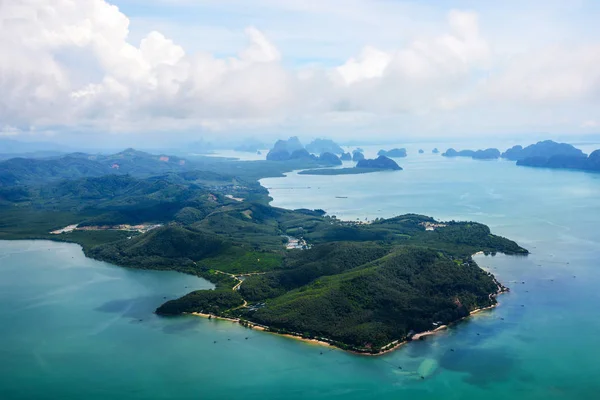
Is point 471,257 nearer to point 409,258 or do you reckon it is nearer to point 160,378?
point 409,258

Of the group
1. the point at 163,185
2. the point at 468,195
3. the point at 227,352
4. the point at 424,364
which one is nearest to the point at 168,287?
the point at 227,352

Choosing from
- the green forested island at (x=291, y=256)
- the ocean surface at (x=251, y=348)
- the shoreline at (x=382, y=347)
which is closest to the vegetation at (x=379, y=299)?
the green forested island at (x=291, y=256)

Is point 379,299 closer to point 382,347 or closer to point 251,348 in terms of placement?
point 382,347

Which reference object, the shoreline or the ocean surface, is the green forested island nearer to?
the shoreline

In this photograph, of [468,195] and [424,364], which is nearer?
[424,364]

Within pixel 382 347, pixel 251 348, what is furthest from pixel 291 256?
pixel 382 347

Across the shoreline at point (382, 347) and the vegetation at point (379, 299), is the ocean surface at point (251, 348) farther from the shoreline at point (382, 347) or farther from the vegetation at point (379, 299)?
the vegetation at point (379, 299)

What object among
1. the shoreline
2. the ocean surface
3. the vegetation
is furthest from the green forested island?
the ocean surface
